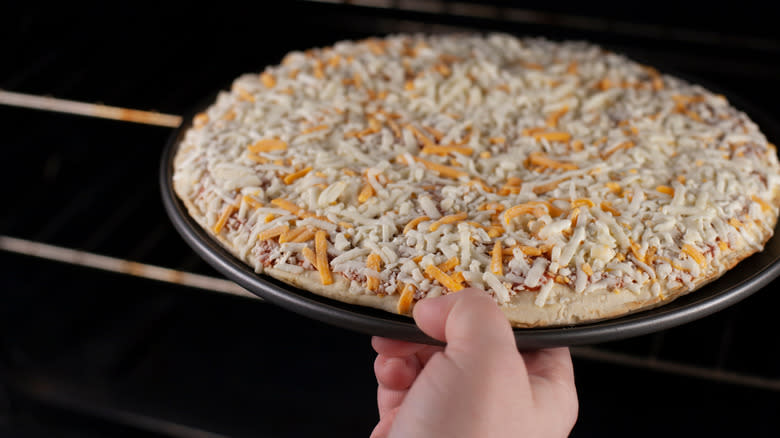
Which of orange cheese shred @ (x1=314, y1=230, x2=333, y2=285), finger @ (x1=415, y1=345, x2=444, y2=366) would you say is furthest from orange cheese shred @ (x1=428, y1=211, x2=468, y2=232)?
finger @ (x1=415, y1=345, x2=444, y2=366)

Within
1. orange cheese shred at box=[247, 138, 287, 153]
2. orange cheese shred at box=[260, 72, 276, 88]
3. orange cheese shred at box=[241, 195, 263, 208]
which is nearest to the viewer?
orange cheese shred at box=[241, 195, 263, 208]


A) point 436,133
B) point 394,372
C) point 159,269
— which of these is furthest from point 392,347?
point 159,269

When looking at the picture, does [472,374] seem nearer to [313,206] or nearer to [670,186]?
[313,206]

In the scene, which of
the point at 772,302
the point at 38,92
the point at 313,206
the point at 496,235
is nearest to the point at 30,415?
the point at 38,92

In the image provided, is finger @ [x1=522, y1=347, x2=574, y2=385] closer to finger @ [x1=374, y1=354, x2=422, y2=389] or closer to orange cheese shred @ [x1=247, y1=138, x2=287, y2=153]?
finger @ [x1=374, y1=354, x2=422, y2=389]

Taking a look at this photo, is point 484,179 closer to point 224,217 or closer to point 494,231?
point 494,231
